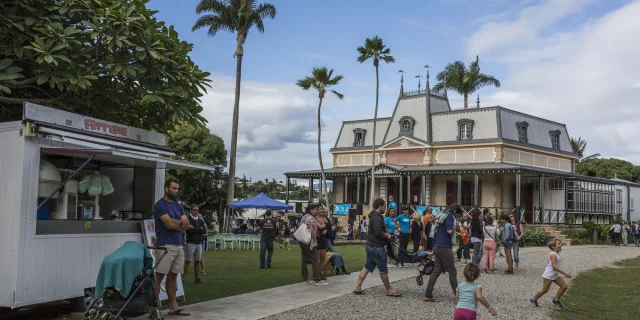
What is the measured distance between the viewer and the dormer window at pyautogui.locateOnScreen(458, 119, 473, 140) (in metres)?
38.5

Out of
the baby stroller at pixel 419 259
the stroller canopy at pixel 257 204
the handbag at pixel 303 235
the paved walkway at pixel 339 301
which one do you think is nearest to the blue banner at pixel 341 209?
the stroller canopy at pixel 257 204

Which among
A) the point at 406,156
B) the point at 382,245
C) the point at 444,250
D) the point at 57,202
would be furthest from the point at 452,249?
the point at 406,156

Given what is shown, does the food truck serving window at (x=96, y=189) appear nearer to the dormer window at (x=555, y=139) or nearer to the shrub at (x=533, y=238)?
the shrub at (x=533, y=238)

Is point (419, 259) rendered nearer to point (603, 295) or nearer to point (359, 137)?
point (603, 295)

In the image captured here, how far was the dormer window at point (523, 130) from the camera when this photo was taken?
3825 centimetres

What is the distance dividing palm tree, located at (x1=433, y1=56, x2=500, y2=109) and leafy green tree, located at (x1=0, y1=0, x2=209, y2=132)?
40.9 metres

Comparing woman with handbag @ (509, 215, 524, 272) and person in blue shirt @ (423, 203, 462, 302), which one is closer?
person in blue shirt @ (423, 203, 462, 302)

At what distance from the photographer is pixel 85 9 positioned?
28.6ft

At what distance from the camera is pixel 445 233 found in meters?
9.98

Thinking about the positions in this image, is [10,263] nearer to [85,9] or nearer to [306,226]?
[85,9]

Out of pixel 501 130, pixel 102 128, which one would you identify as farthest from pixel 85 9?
pixel 501 130

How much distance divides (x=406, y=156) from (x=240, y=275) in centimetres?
2857

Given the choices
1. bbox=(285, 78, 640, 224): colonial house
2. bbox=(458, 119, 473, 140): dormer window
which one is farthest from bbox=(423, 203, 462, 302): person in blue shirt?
bbox=(458, 119, 473, 140): dormer window

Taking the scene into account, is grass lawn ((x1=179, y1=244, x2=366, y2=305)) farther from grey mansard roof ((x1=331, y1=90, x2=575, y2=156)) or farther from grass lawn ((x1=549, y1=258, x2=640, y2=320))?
grey mansard roof ((x1=331, y1=90, x2=575, y2=156))
